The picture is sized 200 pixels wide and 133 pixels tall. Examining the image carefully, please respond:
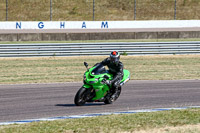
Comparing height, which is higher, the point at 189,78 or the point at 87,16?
the point at 87,16

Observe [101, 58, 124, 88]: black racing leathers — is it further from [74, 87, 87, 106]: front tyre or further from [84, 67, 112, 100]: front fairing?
[74, 87, 87, 106]: front tyre

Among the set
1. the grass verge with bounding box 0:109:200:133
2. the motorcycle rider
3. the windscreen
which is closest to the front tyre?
the windscreen

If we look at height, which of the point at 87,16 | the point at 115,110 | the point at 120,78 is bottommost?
the point at 115,110

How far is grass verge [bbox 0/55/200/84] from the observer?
17.8m

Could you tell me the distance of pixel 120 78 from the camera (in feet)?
38.6

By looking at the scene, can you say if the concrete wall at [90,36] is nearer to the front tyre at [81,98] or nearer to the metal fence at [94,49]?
the metal fence at [94,49]

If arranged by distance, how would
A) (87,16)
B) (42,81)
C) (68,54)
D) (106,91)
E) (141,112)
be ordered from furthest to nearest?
(87,16)
(68,54)
(42,81)
(106,91)
(141,112)

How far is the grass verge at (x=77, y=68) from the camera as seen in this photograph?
1781cm

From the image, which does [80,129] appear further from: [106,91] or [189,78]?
[189,78]

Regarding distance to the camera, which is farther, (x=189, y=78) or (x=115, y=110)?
(x=189, y=78)

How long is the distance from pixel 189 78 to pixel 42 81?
597 cm

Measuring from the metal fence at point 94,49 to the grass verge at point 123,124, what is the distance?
14555 millimetres

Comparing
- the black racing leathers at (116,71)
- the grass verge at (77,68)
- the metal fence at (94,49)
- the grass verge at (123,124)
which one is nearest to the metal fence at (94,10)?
the metal fence at (94,49)

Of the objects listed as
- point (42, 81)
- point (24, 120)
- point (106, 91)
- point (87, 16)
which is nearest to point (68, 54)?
point (42, 81)
